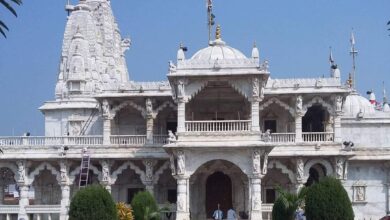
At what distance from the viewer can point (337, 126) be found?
35.2 m

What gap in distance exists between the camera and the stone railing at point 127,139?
36.2 metres

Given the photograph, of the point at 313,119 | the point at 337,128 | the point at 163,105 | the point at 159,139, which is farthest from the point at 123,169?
the point at 337,128

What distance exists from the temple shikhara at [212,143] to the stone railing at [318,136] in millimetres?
58

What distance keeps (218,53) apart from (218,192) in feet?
23.3

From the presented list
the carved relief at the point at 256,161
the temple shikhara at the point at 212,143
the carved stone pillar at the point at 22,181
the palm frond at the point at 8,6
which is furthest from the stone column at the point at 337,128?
the palm frond at the point at 8,6

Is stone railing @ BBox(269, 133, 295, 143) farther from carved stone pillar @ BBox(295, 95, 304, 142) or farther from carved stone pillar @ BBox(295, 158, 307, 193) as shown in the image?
carved stone pillar @ BBox(295, 158, 307, 193)

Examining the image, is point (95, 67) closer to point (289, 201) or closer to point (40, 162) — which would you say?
point (40, 162)

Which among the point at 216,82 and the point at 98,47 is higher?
the point at 98,47

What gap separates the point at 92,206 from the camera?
2352 cm

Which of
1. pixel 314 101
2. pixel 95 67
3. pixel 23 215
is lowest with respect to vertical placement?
pixel 23 215

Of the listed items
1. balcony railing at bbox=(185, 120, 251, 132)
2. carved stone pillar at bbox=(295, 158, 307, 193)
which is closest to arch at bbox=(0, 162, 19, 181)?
balcony railing at bbox=(185, 120, 251, 132)

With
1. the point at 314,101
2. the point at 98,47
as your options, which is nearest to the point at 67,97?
the point at 98,47

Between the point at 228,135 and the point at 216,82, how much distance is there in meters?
3.02

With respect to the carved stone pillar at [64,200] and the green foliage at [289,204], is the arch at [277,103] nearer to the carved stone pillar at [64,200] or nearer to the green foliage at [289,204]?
the green foliage at [289,204]
